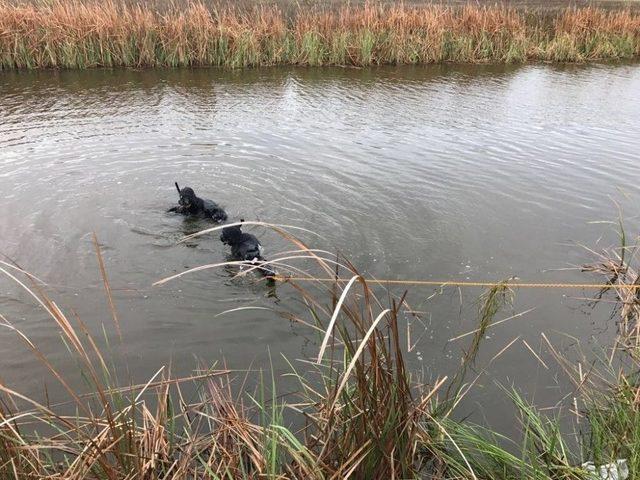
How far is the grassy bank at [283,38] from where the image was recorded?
562 inches

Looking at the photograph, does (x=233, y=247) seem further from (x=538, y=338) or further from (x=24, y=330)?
(x=538, y=338)

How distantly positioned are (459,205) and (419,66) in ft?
37.2

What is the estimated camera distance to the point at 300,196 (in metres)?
7.23

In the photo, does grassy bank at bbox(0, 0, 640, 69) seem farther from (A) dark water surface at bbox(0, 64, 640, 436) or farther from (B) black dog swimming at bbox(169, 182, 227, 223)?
(B) black dog swimming at bbox(169, 182, 227, 223)

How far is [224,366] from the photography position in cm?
396

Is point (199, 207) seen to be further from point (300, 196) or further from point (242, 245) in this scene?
point (300, 196)

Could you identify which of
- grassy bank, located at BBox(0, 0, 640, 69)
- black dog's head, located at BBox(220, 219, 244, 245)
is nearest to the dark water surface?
black dog's head, located at BBox(220, 219, 244, 245)

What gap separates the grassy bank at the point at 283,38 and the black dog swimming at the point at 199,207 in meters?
10.5

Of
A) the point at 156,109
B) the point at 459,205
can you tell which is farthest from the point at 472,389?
the point at 156,109

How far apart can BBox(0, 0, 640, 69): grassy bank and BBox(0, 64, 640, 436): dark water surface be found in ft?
4.58

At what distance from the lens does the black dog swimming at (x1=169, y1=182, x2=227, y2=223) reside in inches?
248

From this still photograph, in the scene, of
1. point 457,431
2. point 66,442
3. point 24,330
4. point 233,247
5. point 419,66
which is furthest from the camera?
point 419,66

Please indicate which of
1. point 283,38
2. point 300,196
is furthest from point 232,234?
point 283,38

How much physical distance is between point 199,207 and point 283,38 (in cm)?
1178
